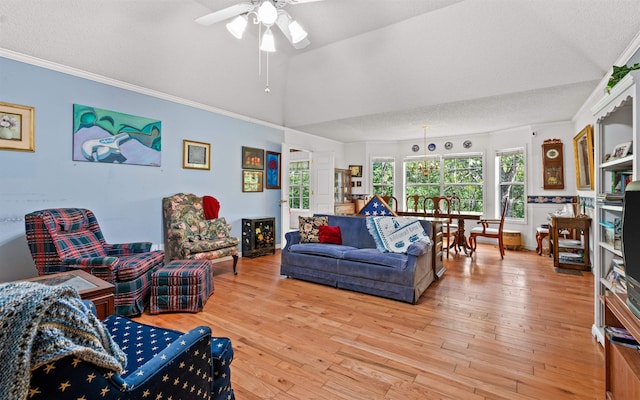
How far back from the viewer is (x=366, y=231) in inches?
153

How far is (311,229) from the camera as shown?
160 inches

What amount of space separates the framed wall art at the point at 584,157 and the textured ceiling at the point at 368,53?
1.72ft

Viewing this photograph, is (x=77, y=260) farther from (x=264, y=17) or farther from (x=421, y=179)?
(x=421, y=179)

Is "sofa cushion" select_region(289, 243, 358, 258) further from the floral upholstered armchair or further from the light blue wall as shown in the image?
the light blue wall

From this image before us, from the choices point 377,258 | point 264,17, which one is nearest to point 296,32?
point 264,17

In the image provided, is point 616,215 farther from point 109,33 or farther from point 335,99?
point 109,33

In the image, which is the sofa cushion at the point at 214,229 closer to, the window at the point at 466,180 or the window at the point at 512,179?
the window at the point at 466,180

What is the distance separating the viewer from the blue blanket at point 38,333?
2.14 feet

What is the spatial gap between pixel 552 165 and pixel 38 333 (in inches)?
283

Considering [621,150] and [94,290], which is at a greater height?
[621,150]

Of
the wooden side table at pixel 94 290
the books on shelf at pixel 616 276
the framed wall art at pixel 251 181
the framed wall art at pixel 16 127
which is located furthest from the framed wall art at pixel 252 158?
the books on shelf at pixel 616 276

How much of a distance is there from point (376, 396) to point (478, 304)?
193cm

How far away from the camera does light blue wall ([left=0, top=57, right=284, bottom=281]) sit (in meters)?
3.01

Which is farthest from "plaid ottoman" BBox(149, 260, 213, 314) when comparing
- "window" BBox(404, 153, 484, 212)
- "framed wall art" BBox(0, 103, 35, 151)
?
"window" BBox(404, 153, 484, 212)
